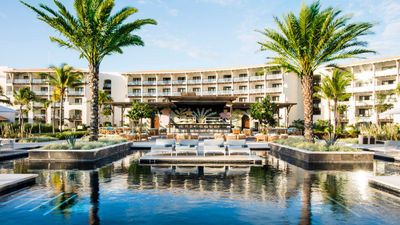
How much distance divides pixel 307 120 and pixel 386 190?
8.54m

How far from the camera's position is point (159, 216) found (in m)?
5.28

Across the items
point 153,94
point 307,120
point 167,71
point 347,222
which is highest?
point 167,71

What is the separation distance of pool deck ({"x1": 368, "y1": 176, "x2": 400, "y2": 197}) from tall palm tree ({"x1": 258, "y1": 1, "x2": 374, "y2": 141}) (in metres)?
7.53

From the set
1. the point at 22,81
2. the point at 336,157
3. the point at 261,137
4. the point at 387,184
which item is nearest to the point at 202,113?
the point at 261,137

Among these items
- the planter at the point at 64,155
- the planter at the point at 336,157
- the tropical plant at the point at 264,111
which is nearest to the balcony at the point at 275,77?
the tropical plant at the point at 264,111

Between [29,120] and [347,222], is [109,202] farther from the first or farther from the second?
[29,120]

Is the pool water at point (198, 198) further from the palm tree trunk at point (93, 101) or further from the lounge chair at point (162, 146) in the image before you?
the palm tree trunk at point (93, 101)

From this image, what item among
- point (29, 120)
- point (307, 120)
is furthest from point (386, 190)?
point (29, 120)

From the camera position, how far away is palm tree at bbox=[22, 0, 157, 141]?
14.5 m

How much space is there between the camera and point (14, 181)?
733 cm

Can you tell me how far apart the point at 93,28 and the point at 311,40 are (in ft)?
36.1

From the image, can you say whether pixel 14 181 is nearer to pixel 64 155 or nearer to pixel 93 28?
pixel 64 155

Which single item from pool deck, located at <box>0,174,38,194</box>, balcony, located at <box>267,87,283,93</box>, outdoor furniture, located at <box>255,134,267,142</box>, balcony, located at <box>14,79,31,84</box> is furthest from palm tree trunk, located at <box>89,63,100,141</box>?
balcony, located at <box>14,79,31,84</box>

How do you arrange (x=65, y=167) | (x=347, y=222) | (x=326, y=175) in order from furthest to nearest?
(x=65, y=167)
(x=326, y=175)
(x=347, y=222)
